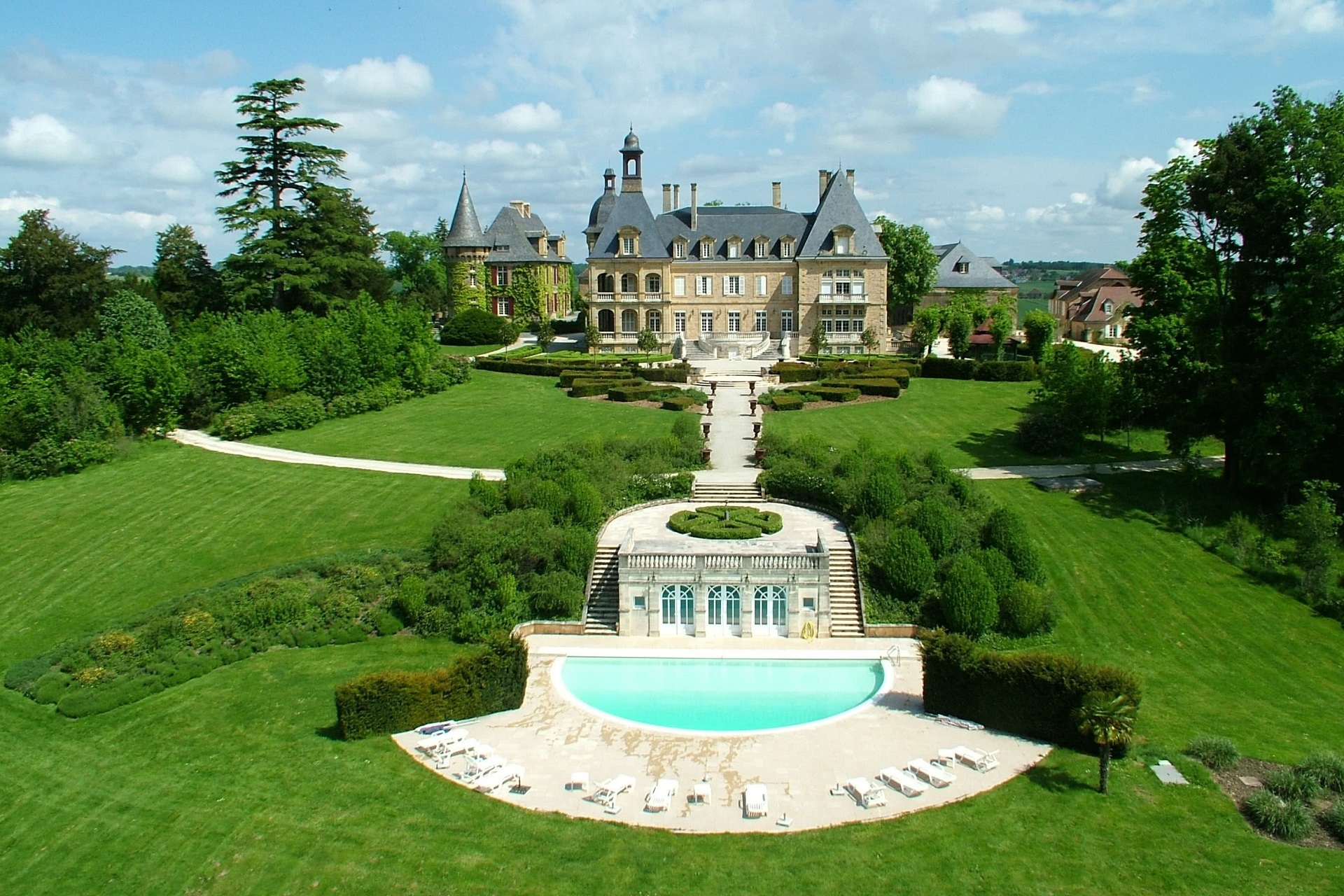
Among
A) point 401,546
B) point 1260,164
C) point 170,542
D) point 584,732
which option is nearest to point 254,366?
point 170,542

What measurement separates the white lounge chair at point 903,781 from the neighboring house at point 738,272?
5581 centimetres

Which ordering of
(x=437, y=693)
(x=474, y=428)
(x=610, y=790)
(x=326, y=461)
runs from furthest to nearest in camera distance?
(x=474, y=428), (x=326, y=461), (x=437, y=693), (x=610, y=790)

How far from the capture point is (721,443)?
43.6m

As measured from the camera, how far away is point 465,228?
82.9 m

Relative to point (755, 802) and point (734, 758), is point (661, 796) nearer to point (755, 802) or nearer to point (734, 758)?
point (755, 802)

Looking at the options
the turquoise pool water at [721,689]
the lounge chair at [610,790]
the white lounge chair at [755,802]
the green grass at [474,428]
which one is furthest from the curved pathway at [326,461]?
the white lounge chair at [755,802]

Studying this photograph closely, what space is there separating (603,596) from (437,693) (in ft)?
26.1

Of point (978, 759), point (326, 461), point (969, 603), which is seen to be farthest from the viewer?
point (326, 461)

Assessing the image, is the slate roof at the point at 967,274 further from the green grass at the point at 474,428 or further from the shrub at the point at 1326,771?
the shrub at the point at 1326,771

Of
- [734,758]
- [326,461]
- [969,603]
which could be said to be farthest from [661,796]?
[326,461]

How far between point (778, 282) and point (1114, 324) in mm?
28011

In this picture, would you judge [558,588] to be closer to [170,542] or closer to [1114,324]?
[170,542]

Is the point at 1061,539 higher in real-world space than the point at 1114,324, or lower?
lower

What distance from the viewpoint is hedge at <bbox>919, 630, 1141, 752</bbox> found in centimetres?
2039
